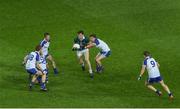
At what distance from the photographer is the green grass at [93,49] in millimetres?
28688

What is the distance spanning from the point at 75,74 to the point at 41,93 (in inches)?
173

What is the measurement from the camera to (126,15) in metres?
45.0

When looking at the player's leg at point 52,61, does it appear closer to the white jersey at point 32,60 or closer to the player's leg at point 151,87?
the white jersey at point 32,60

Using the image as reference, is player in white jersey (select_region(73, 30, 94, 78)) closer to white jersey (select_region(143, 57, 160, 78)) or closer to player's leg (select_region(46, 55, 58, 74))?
player's leg (select_region(46, 55, 58, 74))

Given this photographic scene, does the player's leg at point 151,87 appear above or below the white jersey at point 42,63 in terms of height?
below

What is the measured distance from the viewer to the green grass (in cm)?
2869

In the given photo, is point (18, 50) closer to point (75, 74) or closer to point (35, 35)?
point (35, 35)

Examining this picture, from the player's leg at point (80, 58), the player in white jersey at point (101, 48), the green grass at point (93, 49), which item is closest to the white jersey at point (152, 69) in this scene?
the green grass at point (93, 49)

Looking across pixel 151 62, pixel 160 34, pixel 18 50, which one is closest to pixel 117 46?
pixel 160 34

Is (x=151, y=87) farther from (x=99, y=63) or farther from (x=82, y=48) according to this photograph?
(x=82, y=48)

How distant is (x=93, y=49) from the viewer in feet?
127

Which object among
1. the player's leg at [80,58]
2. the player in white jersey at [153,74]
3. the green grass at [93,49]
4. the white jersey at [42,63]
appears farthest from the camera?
the player's leg at [80,58]

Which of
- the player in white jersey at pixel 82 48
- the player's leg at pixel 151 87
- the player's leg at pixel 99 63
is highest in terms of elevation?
the player in white jersey at pixel 82 48

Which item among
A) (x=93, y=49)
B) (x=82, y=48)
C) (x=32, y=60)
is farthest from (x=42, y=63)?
(x=93, y=49)
